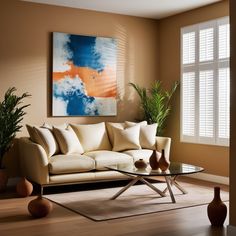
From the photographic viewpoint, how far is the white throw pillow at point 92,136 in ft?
21.1

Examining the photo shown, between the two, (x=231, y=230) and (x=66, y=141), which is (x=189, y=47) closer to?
(x=66, y=141)

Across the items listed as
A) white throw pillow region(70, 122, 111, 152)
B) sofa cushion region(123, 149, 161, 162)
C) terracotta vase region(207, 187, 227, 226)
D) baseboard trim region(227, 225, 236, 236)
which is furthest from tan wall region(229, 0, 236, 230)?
white throw pillow region(70, 122, 111, 152)

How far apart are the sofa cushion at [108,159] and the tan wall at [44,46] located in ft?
3.43

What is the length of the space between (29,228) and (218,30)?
425cm

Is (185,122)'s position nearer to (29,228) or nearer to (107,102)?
(107,102)

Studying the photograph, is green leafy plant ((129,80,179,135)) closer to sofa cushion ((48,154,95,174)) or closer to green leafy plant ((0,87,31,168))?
sofa cushion ((48,154,95,174))

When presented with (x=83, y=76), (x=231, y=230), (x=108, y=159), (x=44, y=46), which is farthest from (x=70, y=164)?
(x=231, y=230)

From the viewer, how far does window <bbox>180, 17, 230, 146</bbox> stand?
6445 millimetres

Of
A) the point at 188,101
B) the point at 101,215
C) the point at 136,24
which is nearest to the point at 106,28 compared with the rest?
the point at 136,24

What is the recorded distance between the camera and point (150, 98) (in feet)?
24.9

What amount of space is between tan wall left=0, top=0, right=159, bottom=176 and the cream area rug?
163 cm

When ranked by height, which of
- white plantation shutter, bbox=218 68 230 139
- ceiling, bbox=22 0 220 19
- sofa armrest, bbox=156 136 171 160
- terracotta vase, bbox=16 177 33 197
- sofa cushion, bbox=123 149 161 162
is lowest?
terracotta vase, bbox=16 177 33 197

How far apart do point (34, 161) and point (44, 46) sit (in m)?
2.02

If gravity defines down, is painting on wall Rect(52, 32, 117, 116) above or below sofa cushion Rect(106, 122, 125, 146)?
above
